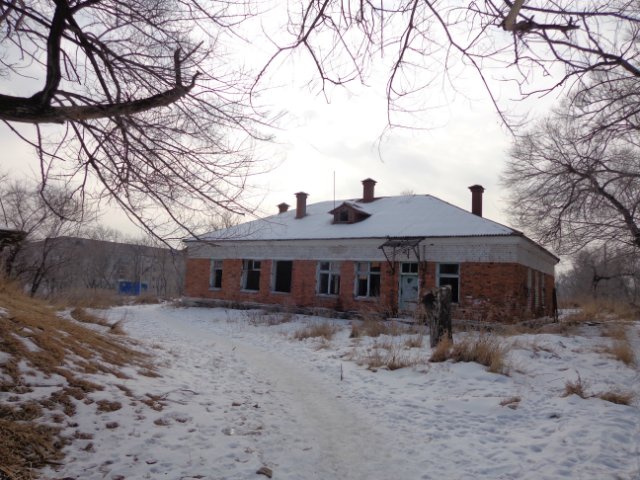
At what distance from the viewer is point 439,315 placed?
400 inches

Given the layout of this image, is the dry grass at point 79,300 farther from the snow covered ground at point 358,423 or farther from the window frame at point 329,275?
the window frame at point 329,275

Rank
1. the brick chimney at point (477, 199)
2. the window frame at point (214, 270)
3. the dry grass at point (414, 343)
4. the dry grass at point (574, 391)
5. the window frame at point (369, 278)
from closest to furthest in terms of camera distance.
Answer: the dry grass at point (574, 391)
the dry grass at point (414, 343)
the window frame at point (369, 278)
the brick chimney at point (477, 199)
the window frame at point (214, 270)

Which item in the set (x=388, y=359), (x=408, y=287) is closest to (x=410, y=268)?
(x=408, y=287)

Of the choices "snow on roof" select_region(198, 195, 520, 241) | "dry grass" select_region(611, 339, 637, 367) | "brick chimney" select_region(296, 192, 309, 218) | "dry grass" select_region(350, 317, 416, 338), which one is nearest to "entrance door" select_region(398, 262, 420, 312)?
"snow on roof" select_region(198, 195, 520, 241)

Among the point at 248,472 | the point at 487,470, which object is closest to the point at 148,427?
the point at 248,472

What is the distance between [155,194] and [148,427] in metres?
2.39

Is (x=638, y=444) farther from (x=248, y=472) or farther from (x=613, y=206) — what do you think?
(x=613, y=206)

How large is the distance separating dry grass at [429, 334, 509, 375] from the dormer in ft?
45.8

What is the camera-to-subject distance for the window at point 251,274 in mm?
24250

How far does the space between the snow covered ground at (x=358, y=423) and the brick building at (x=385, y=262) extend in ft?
25.8

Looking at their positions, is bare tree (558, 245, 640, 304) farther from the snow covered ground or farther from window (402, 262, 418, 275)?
the snow covered ground

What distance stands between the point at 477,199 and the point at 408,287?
19.1 feet

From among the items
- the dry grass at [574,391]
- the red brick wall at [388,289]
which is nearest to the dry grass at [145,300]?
the red brick wall at [388,289]

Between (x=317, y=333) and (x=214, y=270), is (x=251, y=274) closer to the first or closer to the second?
(x=214, y=270)
